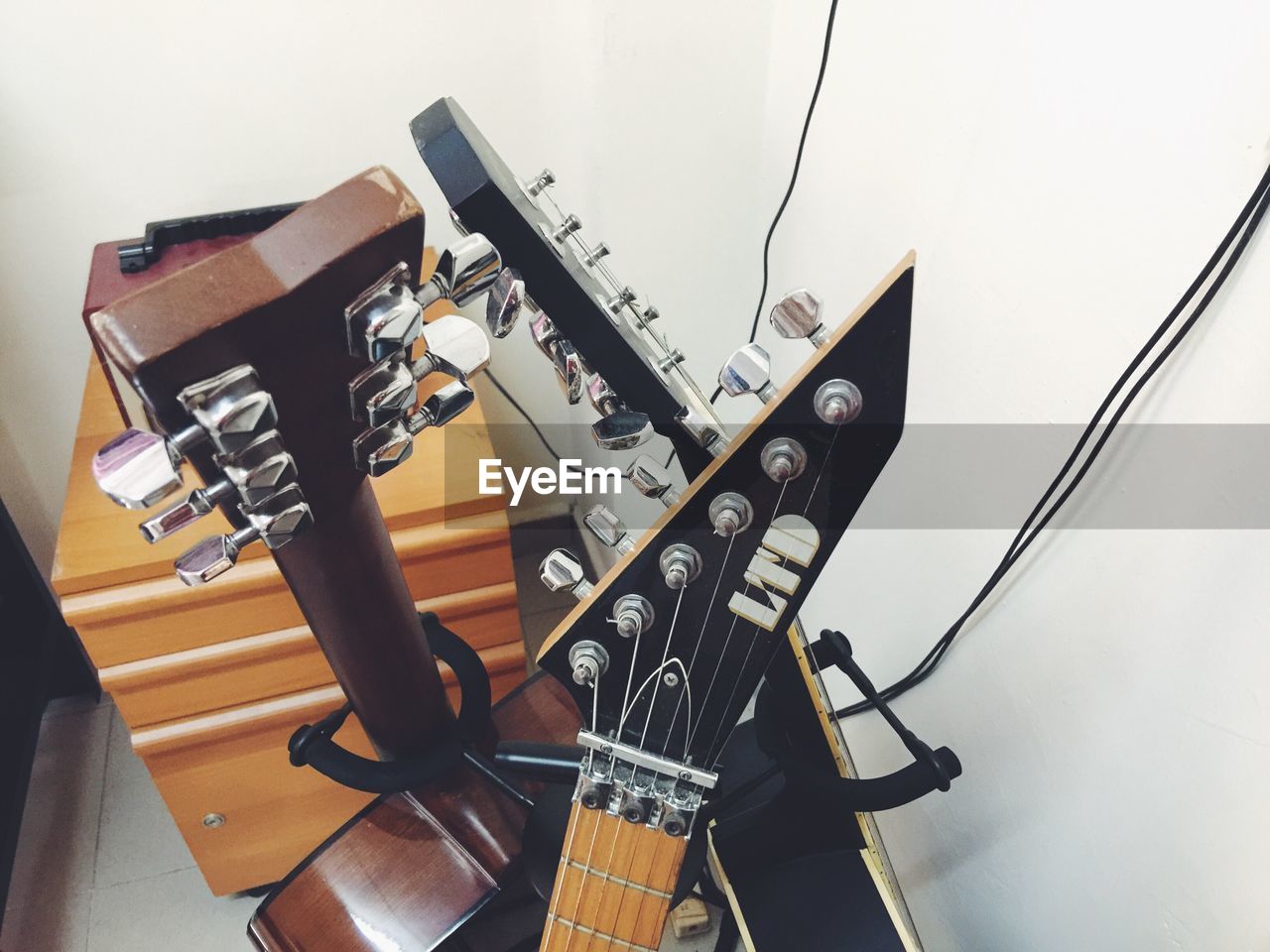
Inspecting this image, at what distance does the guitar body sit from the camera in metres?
0.89

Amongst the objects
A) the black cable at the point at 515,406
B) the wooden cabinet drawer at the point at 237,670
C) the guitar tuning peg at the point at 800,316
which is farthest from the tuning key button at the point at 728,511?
the black cable at the point at 515,406

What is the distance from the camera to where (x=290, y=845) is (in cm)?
120

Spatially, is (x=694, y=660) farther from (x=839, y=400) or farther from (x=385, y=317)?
(x=385, y=317)

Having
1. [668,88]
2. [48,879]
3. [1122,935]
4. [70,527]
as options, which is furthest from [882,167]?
[48,879]

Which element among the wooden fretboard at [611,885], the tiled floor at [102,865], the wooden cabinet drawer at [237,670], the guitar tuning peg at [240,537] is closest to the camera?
the guitar tuning peg at [240,537]

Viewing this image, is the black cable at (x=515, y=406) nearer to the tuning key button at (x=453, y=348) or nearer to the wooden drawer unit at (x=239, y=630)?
the wooden drawer unit at (x=239, y=630)

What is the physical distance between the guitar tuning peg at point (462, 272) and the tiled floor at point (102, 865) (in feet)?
3.51

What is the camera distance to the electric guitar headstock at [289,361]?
0.42m

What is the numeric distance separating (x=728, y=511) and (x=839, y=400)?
0.11 m

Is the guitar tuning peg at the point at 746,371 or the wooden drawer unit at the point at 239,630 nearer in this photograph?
the guitar tuning peg at the point at 746,371

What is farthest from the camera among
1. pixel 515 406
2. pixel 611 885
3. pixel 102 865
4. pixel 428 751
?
pixel 515 406

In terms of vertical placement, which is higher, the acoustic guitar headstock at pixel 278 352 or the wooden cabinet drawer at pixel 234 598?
the acoustic guitar headstock at pixel 278 352

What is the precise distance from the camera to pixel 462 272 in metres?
0.47

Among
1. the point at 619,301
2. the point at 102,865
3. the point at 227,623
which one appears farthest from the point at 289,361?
the point at 102,865
